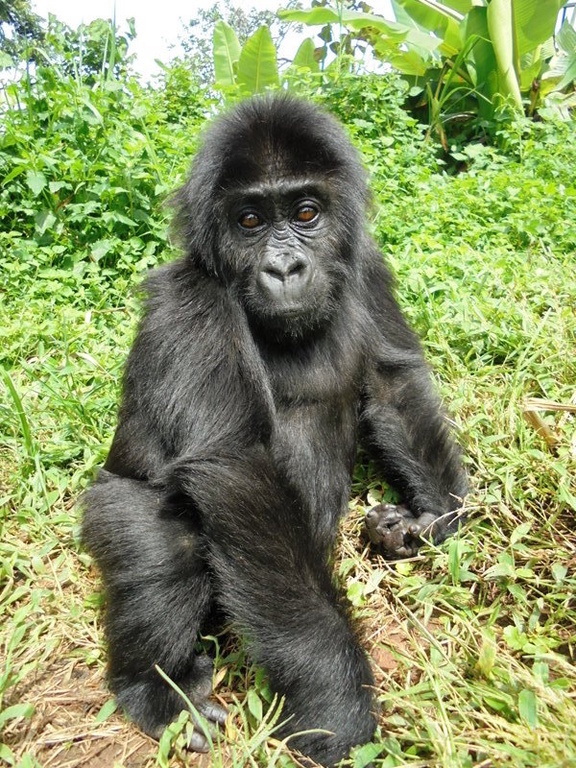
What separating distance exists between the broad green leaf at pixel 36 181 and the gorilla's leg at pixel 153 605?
3.79 m

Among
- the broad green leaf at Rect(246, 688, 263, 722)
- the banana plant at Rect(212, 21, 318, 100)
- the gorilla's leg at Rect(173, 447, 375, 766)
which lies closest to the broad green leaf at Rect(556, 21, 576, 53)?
the banana plant at Rect(212, 21, 318, 100)

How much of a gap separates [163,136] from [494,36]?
509cm

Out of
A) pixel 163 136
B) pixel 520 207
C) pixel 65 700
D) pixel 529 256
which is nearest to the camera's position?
pixel 65 700

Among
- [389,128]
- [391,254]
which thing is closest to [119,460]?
[391,254]

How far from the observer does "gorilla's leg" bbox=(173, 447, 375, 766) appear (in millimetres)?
2963

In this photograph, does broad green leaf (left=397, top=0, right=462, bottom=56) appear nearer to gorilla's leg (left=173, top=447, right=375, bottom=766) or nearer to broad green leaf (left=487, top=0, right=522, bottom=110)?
broad green leaf (left=487, top=0, right=522, bottom=110)

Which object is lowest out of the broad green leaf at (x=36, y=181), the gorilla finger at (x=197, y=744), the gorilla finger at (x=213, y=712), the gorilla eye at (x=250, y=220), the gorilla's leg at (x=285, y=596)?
the gorilla finger at (x=213, y=712)

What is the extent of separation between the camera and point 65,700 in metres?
3.37

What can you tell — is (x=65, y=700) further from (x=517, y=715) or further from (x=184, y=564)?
(x=517, y=715)

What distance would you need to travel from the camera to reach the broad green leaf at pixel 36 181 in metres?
6.24

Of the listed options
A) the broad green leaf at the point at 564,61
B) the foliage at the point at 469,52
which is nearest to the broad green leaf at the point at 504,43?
the foliage at the point at 469,52

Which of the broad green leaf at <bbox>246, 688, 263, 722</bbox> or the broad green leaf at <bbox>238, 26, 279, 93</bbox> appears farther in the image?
the broad green leaf at <bbox>238, 26, 279, 93</bbox>

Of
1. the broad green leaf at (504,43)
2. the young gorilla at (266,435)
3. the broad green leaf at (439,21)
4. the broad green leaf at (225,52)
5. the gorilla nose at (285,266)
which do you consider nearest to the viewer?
the young gorilla at (266,435)

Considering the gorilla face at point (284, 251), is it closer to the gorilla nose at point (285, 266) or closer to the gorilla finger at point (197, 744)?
the gorilla nose at point (285, 266)
